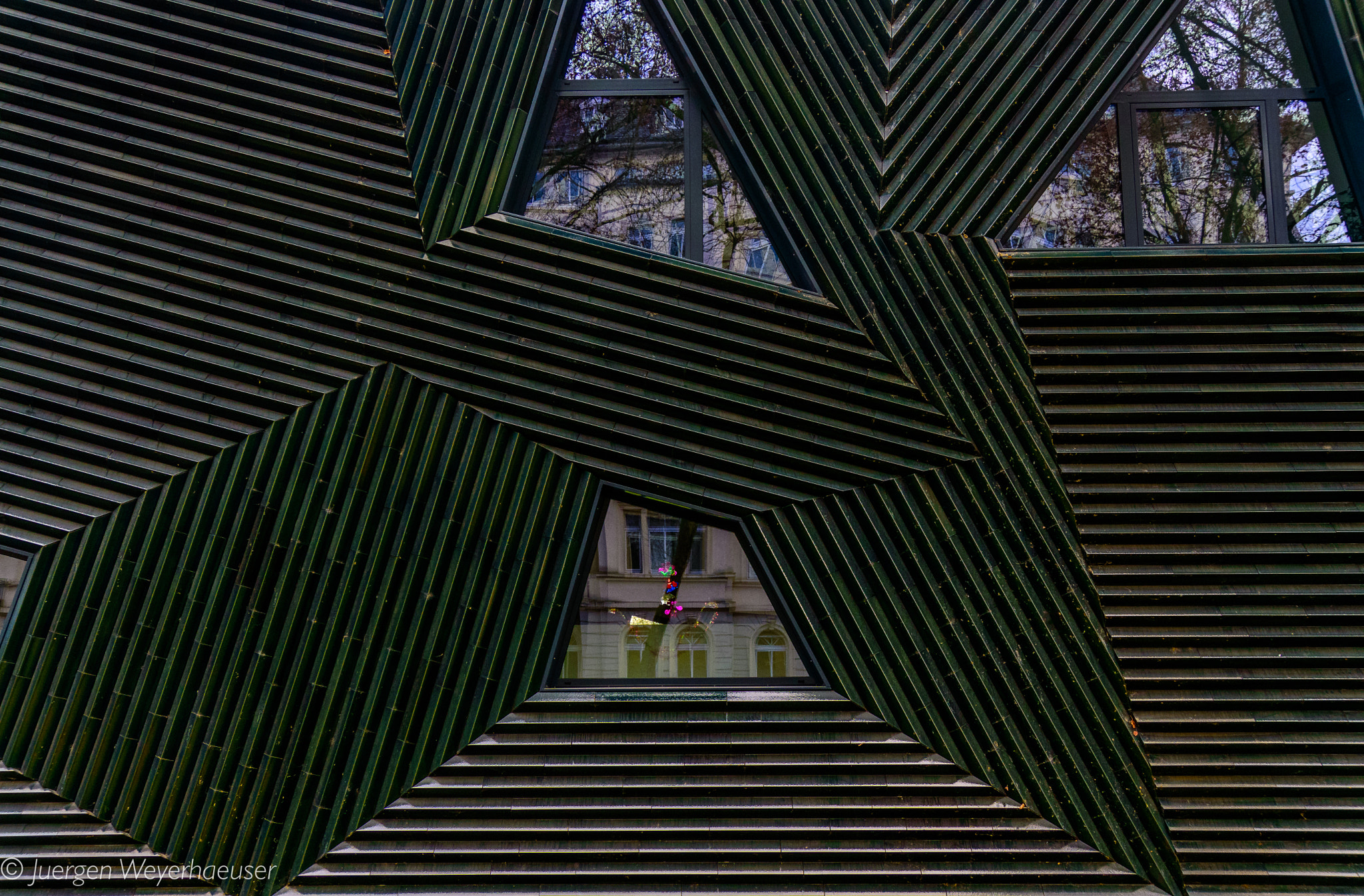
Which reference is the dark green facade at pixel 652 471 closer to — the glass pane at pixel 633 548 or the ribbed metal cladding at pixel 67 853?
the ribbed metal cladding at pixel 67 853

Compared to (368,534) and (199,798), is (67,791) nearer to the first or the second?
(199,798)

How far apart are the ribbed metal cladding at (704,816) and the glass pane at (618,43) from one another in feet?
13.1

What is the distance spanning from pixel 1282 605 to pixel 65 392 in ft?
24.6

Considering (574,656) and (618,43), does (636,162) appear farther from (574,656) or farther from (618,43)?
(574,656)

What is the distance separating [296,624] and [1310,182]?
6.94 meters

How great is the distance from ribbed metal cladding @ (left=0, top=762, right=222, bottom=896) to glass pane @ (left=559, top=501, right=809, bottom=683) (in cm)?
260

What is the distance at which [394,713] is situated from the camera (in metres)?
5.04

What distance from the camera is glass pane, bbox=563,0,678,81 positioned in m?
5.57

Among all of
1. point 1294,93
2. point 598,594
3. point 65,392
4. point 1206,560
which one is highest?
point 1294,93

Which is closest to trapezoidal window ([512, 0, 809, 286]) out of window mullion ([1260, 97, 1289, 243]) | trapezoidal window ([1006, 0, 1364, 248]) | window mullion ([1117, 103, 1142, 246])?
trapezoidal window ([1006, 0, 1364, 248])

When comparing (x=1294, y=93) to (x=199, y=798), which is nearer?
(x=199, y=798)

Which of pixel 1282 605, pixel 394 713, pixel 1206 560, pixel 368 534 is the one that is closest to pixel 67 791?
pixel 394 713

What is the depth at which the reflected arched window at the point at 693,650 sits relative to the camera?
206 inches

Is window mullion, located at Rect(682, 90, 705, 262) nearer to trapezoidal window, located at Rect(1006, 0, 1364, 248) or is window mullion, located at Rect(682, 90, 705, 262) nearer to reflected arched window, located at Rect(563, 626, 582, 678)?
trapezoidal window, located at Rect(1006, 0, 1364, 248)
